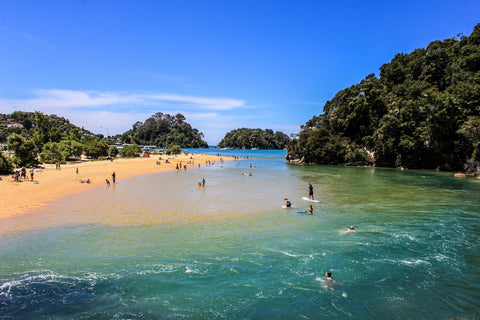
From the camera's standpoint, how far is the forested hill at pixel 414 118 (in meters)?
51.1

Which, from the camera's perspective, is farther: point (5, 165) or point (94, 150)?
point (94, 150)

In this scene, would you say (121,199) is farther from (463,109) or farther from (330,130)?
(330,130)

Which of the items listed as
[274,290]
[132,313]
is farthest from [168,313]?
[274,290]

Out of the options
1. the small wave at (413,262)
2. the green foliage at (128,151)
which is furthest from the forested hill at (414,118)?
the green foliage at (128,151)

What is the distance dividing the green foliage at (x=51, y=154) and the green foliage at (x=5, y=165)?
17.2m

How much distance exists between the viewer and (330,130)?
83750 mm

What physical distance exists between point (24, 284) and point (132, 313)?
5.44m

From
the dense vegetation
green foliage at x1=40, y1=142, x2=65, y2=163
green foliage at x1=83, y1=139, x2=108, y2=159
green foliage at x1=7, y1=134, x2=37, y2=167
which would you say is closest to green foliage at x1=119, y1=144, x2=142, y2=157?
the dense vegetation

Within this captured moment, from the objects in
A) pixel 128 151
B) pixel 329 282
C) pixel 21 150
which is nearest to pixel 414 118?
pixel 329 282

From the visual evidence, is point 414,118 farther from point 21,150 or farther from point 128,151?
point 128,151

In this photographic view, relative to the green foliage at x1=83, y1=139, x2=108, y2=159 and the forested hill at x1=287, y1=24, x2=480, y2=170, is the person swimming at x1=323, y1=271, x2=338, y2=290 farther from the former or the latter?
the green foliage at x1=83, y1=139, x2=108, y2=159

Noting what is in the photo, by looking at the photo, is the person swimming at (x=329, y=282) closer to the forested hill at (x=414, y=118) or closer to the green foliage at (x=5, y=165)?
the green foliage at (x=5, y=165)

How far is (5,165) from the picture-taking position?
38969mm

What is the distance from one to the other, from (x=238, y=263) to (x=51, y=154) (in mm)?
60466
